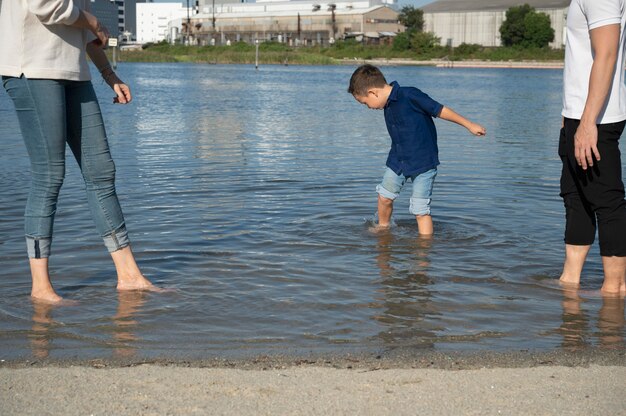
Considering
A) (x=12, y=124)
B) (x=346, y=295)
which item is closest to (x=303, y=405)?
(x=346, y=295)

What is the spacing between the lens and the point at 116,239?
5.26m

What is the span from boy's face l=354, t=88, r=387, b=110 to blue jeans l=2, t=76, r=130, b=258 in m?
2.42

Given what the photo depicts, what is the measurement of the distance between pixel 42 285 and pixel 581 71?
10.8 ft

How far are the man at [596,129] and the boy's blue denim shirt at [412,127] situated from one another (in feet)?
5.58

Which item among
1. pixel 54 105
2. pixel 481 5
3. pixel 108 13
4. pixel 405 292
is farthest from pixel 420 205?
pixel 108 13

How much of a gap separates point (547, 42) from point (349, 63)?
1021 inches

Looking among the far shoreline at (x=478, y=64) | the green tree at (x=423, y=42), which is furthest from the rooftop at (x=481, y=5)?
the far shoreline at (x=478, y=64)

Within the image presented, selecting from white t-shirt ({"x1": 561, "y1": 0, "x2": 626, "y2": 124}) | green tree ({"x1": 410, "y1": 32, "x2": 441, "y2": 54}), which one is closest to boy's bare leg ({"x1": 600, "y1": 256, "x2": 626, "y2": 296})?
white t-shirt ({"x1": 561, "y1": 0, "x2": 626, "y2": 124})

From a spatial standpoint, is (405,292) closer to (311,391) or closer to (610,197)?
(610,197)

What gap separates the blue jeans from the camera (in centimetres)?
474

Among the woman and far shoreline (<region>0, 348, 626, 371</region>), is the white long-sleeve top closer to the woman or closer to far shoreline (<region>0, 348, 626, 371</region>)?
the woman

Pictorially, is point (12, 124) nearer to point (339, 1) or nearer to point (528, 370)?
point (528, 370)

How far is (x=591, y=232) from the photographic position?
5.42 m

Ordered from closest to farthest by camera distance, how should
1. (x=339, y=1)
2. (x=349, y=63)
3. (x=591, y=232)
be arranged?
(x=591, y=232) < (x=349, y=63) < (x=339, y=1)
